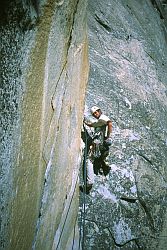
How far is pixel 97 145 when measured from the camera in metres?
7.96

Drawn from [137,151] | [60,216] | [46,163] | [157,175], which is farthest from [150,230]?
[46,163]

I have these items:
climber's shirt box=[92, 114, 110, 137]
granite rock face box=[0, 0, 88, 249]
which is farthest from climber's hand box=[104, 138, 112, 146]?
granite rock face box=[0, 0, 88, 249]

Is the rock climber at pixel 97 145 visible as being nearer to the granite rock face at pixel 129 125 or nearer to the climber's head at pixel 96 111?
the climber's head at pixel 96 111

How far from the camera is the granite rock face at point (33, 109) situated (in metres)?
1.81

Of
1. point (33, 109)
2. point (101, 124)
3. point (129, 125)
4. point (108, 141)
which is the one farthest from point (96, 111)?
point (33, 109)

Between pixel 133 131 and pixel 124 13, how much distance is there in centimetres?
373

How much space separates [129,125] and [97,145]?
1.22 m

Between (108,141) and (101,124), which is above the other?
(101,124)

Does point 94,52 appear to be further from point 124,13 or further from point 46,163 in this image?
point 46,163

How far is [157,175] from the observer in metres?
8.54

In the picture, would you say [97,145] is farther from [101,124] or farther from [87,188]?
[87,188]

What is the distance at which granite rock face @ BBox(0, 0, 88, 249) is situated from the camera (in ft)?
5.95

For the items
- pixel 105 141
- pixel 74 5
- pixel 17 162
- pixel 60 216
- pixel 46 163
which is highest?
pixel 74 5

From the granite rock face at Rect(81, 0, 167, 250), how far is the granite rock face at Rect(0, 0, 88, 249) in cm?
459
